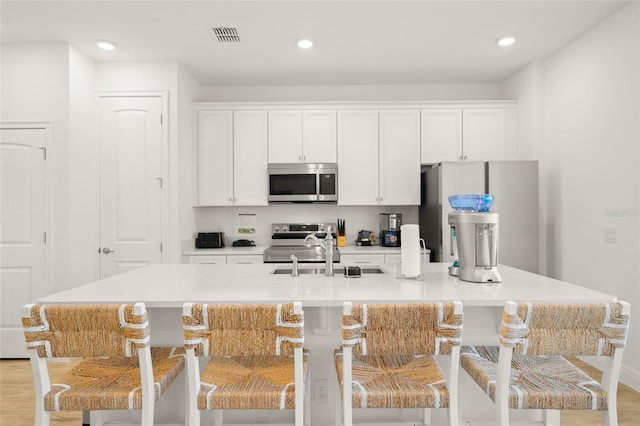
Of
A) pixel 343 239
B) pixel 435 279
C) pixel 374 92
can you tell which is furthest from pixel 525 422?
pixel 374 92

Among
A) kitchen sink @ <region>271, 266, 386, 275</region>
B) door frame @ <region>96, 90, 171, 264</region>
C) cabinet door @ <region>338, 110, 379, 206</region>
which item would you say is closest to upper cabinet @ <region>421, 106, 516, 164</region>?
cabinet door @ <region>338, 110, 379, 206</region>

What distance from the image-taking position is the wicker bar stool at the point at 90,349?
145 cm

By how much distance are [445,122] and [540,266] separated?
177 cm

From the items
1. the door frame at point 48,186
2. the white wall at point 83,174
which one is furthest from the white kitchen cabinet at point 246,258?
the door frame at point 48,186

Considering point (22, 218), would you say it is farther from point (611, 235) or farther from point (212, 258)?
point (611, 235)

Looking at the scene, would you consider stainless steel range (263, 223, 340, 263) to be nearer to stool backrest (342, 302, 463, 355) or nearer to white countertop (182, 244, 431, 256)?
white countertop (182, 244, 431, 256)

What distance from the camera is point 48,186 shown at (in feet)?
11.8

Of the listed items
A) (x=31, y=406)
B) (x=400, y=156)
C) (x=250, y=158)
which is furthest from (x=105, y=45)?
(x=400, y=156)

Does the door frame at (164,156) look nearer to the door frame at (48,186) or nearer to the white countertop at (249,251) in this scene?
the white countertop at (249,251)

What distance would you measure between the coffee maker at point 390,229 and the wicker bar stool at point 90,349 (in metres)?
3.22

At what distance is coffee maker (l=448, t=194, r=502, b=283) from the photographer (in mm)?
2037

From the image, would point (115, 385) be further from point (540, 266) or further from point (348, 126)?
point (540, 266)

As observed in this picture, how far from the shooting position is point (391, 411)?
206cm

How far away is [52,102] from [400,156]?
11.0 feet
